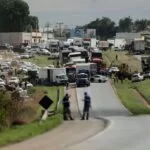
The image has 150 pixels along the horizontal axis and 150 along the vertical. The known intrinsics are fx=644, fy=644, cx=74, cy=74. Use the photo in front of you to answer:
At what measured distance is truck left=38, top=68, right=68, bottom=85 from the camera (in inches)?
3305

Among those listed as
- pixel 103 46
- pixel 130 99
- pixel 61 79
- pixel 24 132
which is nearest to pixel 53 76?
pixel 61 79

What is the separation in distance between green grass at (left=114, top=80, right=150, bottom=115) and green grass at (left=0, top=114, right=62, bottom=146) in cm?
1911

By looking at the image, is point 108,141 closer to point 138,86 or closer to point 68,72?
point 138,86

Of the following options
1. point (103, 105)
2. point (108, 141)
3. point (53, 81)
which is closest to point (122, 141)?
Answer: point (108, 141)

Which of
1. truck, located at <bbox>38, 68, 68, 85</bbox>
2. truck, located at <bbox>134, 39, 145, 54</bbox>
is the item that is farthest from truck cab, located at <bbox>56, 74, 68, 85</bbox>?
truck, located at <bbox>134, 39, 145, 54</bbox>

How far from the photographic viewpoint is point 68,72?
9144cm

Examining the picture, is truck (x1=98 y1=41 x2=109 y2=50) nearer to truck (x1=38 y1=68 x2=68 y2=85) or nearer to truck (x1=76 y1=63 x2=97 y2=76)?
truck (x1=76 y1=63 x2=97 y2=76)

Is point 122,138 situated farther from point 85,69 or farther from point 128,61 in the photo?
point 128,61

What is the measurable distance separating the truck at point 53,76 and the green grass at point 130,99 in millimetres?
7346

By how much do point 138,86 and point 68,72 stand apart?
15.5 meters

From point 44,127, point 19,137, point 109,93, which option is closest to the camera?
point 19,137

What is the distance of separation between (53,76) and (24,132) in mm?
60836

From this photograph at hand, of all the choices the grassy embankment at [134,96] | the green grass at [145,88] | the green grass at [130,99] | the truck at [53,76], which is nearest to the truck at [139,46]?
the grassy embankment at [134,96]

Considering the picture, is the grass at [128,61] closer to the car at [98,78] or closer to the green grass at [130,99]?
the car at [98,78]
